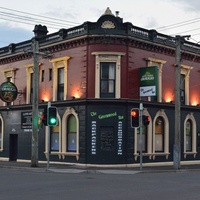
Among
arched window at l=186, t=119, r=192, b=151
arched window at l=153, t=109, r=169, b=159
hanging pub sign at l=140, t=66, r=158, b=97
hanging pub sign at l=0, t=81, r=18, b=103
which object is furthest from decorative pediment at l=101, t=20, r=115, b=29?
arched window at l=186, t=119, r=192, b=151

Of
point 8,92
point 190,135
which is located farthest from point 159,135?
point 8,92

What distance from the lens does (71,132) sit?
1219 inches

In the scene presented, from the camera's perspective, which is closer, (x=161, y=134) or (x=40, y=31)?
(x=161, y=134)

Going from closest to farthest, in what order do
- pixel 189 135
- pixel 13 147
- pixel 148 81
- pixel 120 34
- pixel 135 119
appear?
pixel 135 119 < pixel 120 34 < pixel 148 81 < pixel 189 135 < pixel 13 147

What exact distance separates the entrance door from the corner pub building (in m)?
0.62

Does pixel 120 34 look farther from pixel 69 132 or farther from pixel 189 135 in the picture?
pixel 189 135

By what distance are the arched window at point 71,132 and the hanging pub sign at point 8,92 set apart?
5481 millimetres

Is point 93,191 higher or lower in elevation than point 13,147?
lower

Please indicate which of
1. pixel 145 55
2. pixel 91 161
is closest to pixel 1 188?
pixel 91 161

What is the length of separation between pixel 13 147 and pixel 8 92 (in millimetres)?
5105

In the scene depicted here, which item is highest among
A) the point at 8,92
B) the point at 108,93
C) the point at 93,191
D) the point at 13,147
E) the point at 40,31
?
the point at 40,31

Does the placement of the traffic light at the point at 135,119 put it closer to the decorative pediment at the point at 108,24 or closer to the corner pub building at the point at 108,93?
the corner pub building at the point at 108,93

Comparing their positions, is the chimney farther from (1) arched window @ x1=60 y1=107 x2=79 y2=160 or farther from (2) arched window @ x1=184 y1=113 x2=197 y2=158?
(2) arched window @ x1=184 y1=113 x2=197 y2=158

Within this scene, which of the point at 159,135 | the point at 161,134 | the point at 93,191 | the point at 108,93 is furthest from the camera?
the point at 161,134
